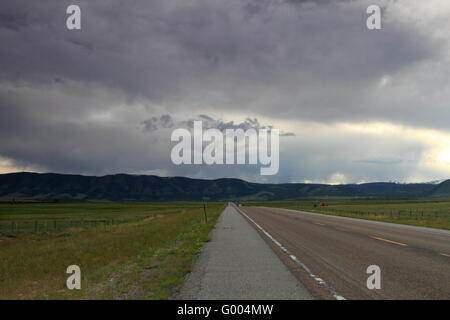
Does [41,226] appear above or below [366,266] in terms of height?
below

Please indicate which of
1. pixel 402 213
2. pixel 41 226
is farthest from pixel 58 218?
pixel 402 213

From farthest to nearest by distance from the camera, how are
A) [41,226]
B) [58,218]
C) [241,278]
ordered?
[58,218]
[41,226]
[241,278]

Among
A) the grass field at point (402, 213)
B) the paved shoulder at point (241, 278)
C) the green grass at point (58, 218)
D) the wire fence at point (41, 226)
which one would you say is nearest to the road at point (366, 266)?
the paved shoulder at point (241, 278)

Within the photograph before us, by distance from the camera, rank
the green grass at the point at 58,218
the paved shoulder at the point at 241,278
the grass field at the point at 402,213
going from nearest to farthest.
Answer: the paved shoulder at the point at 241,278 → the grass field at the point at 402,213 → the green grass at the point at 58,218

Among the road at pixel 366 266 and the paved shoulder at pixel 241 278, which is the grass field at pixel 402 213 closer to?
the road at pixel 366 266

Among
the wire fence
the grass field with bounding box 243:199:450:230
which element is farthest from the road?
the wire fence

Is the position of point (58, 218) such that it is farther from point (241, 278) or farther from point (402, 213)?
point (241, 278)

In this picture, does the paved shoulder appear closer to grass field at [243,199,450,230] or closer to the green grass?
grass field at [243,199,450,230]

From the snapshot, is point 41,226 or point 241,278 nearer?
point 241,278
